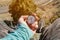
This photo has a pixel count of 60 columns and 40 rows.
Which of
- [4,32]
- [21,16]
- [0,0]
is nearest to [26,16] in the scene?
[21,16]

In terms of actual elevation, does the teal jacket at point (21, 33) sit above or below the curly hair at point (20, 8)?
A: below

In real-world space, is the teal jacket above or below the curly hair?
below

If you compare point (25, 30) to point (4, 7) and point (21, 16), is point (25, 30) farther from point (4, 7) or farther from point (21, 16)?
point (4, 7)

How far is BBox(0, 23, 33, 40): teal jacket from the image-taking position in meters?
0.75

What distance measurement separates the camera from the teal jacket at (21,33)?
2.45ft

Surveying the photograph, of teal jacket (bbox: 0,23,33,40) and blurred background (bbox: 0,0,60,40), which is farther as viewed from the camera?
blurred background (bbox: 0,0,60,40)

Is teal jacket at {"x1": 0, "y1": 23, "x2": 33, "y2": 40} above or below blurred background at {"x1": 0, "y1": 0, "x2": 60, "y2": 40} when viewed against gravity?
below

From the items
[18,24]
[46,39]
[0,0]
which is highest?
[0,0]

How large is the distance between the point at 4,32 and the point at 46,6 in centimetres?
35

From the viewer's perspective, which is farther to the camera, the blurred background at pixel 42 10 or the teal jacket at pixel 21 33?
the blurred background at pixel 42 10

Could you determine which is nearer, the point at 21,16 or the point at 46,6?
the point at 21,16

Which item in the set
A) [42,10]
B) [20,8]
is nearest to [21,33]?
[20,8]

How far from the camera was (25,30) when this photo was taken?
765mm

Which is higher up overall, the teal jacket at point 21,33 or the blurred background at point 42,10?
the blurred background at point 42,10
